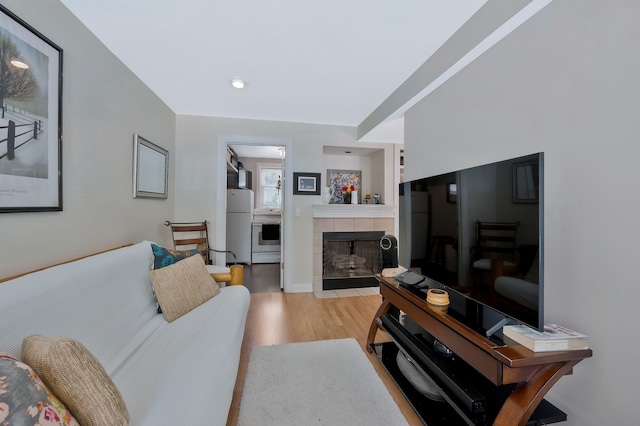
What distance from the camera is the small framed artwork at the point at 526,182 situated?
3.20 feet

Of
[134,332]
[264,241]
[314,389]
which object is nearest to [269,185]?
[264,241]

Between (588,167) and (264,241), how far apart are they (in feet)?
15.7

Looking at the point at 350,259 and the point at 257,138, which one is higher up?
the point at 257,138

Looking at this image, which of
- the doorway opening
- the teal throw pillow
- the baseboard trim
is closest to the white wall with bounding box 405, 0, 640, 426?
the teal throw pillow

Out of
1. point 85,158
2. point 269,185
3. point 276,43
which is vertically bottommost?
point 85,158

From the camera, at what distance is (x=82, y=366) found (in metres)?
0.78

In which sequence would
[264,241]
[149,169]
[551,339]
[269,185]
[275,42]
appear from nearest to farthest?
[551,339]
[275,42]
[149,169]
[264,241]
[269,185]

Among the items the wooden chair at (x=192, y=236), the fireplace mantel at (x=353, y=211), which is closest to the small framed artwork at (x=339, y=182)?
the fireplace mantel at (x=353, y=211)

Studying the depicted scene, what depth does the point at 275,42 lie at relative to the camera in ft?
5.70

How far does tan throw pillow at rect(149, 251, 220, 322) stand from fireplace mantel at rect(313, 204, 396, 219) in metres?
1.84

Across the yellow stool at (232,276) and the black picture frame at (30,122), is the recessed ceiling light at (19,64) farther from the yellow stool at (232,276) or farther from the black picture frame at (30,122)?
the yellow stool at (232,276)

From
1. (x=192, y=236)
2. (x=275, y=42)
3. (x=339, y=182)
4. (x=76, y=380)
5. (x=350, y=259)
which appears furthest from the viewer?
(x=339, y=182)

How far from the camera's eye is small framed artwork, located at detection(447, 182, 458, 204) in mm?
1427

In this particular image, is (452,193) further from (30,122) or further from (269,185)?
(269,185)
